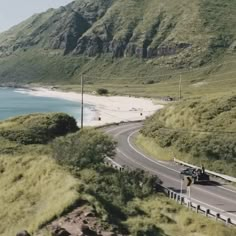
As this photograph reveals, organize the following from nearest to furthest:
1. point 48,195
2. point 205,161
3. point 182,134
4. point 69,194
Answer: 1. point 69,194
2. point 48,195
3. point 205,161
4. point 182,134

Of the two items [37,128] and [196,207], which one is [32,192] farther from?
[37,128]

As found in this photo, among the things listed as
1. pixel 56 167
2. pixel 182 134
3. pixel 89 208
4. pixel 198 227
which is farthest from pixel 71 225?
pixel 182 134

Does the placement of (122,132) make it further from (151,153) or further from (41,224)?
(41,224)

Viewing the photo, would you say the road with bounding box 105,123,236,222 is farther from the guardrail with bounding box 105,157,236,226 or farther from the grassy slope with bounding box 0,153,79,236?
the grassy slope with bounding box 0,153,79,236

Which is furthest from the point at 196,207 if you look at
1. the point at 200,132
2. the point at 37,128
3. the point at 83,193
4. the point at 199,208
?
the point at 37,128

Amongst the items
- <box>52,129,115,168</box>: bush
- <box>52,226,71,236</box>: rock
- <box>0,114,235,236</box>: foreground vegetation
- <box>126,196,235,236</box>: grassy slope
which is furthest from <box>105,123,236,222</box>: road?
<box>52,226,71,236</box>: rock

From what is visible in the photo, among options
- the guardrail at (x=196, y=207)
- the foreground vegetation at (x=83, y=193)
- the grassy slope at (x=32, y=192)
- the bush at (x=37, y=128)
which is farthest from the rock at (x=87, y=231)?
the bush at (x=37, y=128)

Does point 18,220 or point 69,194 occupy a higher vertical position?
point 69,194
